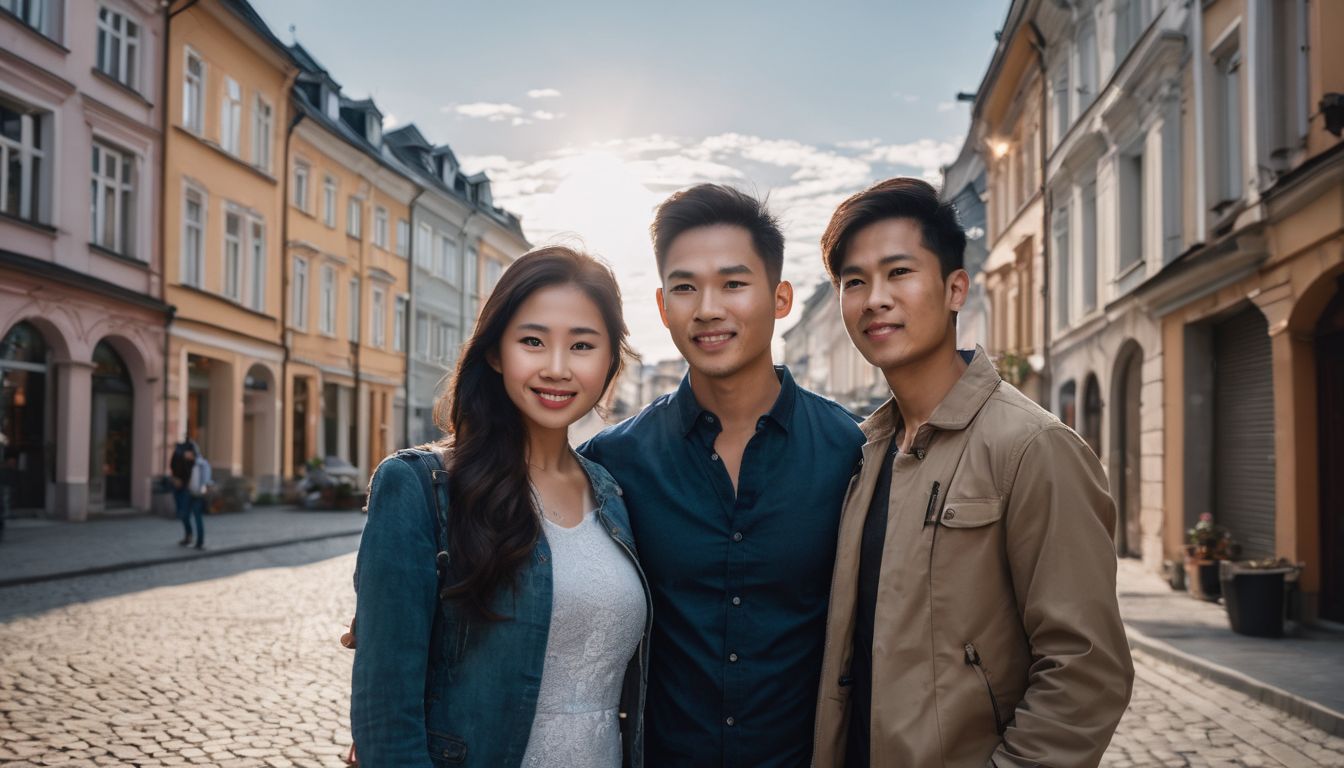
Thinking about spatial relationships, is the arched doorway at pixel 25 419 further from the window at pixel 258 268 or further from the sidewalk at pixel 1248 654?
the sidewalk at pixel 1248 654

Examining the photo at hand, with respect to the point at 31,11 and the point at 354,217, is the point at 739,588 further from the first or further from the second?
the point at 354,217

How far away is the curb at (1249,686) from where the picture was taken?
6.59 metres

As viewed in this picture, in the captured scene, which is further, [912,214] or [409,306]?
[409,306]

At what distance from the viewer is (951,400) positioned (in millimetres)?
2617

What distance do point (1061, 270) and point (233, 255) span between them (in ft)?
62.5

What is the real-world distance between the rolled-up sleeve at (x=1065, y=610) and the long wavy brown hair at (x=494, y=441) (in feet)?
3.69

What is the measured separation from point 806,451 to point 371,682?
1.44 metres

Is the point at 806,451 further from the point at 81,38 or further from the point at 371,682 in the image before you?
the point at 81,38

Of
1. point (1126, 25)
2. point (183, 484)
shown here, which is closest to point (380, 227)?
point (183, 484)

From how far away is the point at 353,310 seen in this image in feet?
112


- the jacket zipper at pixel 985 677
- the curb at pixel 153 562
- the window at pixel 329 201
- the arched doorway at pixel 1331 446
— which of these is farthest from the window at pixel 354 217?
the jacket zipper at pixel 985 677

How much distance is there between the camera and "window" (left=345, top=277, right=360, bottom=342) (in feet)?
111

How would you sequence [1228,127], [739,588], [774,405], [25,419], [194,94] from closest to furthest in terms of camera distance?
[739,588] → [774,405] → [1228,127] → [25,419] → [194,94]

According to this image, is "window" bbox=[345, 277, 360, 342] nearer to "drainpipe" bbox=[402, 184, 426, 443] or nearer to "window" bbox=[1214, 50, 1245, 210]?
"drainpipe" bbox=[402, 184, 426, 443]
